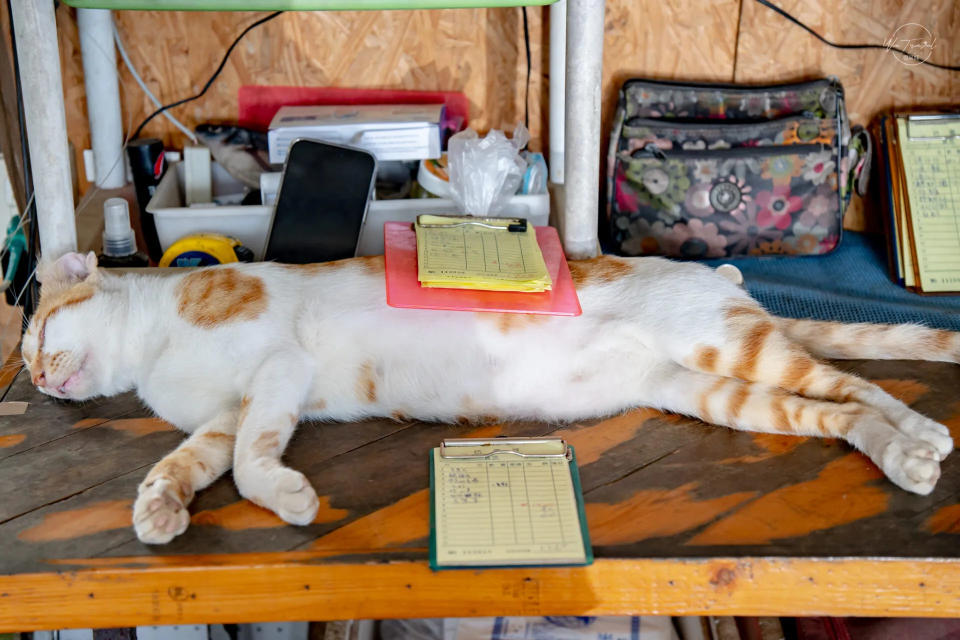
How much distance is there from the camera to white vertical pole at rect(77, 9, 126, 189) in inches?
82.7

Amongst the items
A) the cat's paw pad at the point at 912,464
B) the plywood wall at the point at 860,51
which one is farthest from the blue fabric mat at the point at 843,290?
the cat's paw pad at the point at 912,464

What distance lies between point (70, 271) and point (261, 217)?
0.46 meters

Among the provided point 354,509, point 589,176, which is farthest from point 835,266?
point 354,509

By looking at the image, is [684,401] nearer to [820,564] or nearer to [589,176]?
[820,564]

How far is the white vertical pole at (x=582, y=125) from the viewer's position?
1706 millimetres

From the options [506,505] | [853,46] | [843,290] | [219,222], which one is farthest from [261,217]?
[853,46]

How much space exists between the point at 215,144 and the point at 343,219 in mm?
510

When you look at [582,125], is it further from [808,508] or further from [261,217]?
[808,508]

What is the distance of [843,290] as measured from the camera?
204 cm

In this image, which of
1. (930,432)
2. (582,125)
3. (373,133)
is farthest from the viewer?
(373,133)

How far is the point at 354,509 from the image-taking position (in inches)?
51.7

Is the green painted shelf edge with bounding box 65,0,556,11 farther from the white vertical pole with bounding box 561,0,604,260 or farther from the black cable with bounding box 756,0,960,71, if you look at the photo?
the black cable with bounding box 756,0,960,71

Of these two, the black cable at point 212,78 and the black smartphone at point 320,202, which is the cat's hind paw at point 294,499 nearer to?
the black smartphone at point 320,202

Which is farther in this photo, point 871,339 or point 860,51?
point 860,51
